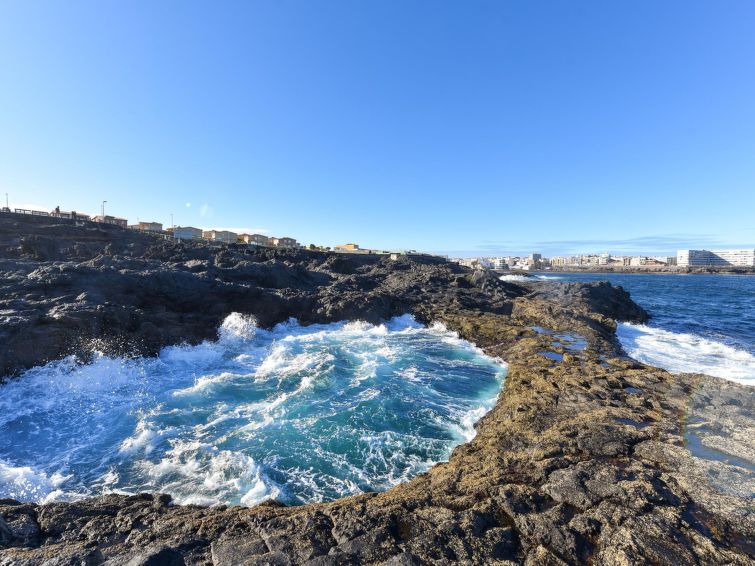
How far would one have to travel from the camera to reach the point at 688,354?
59.6ft

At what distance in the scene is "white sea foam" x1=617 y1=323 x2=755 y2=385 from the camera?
15.0 m

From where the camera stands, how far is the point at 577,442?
6973 mm

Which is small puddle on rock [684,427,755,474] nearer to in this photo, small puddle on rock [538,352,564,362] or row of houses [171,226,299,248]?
small puddle on rock [538,352,564,362]

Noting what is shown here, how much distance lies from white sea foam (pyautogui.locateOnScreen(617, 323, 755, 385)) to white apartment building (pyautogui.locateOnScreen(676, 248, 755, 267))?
7218 inches

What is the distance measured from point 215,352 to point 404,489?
13235 mm

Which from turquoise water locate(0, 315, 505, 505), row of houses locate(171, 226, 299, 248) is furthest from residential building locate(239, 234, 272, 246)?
turquoise water locate(0, 315, 505, 505)

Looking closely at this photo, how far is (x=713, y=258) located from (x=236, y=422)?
22882cm

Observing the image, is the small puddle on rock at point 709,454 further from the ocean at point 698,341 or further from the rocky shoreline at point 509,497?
the ocean at point 698,341

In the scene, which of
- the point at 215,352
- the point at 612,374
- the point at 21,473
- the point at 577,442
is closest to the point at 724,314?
the point at 612,374

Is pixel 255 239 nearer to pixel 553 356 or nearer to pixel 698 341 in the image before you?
pixel 553 356

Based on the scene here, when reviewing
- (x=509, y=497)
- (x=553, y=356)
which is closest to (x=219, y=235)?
(x=553, y=356)

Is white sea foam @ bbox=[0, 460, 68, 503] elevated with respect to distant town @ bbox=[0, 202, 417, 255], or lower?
lower

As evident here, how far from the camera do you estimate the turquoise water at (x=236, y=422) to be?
7418 millimetres

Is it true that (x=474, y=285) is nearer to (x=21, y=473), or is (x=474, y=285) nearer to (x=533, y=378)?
(x=533, y=378)
